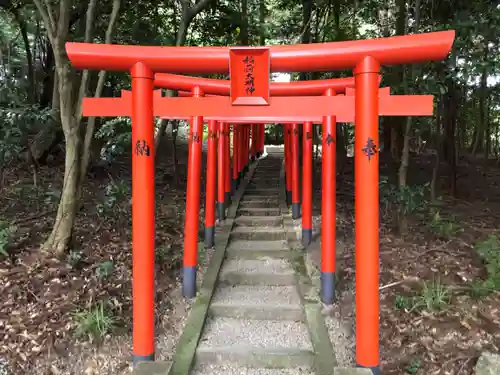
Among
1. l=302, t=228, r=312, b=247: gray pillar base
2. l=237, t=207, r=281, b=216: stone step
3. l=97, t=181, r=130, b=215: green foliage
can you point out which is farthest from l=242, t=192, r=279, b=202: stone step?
l=97, t=181, r=130, b=215: green foliage

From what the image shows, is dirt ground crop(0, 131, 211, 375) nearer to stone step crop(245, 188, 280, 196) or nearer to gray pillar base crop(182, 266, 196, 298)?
gray pillar base crop(182, 266, 196, 298)

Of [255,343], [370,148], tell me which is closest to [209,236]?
[255,343]

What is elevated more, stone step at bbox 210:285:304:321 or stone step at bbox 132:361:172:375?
stone step at bbox 132:361:172:375

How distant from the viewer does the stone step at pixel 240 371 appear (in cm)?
412

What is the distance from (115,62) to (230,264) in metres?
4.05

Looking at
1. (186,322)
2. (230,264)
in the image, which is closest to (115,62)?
(186,322)

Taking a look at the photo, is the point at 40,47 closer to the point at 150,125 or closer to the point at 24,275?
the point at 24,275

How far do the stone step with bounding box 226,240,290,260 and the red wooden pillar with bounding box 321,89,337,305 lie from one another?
1.47m

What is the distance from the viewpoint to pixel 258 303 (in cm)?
529

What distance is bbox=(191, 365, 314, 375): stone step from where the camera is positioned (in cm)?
412

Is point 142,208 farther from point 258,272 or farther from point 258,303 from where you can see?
point 258,272

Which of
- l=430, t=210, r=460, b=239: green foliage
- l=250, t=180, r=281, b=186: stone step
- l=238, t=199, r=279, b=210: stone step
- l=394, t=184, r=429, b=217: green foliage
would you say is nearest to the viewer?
l=394, t=184, r=429, b=217: green foliage

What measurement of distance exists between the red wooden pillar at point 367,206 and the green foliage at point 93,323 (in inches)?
106

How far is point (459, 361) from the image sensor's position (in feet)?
12.5
